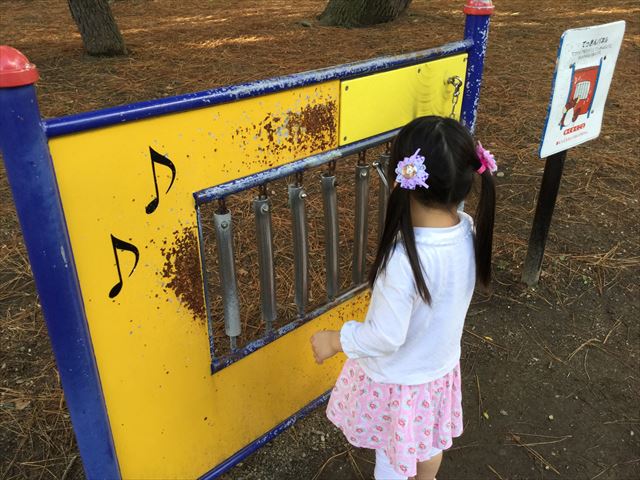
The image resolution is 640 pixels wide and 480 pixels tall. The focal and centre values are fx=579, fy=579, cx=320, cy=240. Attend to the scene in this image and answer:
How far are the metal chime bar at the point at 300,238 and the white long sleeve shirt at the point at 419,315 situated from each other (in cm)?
36

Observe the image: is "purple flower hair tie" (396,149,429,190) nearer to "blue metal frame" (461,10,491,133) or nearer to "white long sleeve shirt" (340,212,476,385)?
"white long sleeve shirt" (340,212,476,385)

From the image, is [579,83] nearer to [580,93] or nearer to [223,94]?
[580,93]

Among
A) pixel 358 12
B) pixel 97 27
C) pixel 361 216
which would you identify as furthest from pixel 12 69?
pixel 358 12

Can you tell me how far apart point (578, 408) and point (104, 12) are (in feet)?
18.5

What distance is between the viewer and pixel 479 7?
6.26 feet

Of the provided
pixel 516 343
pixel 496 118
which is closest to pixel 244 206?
pixel 516 343

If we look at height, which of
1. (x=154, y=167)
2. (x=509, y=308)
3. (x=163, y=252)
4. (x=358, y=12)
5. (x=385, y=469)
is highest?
(x=154, y=167)

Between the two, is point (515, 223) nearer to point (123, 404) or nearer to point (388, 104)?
point (388, 104)

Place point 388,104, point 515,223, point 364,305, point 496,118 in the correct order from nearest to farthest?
point 388,104
point 364,305
point 515,223
point 496,118

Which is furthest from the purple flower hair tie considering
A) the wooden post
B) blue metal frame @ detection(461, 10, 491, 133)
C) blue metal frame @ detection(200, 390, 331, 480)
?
the wooden post

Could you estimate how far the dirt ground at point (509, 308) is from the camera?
2.14 meters

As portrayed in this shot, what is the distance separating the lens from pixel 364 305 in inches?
89.3

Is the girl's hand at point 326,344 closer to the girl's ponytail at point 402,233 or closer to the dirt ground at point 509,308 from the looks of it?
the girl's ponytail at point 402,233

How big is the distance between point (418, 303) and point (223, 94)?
0.70 meters
